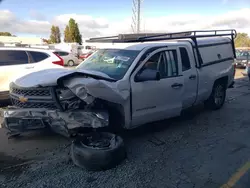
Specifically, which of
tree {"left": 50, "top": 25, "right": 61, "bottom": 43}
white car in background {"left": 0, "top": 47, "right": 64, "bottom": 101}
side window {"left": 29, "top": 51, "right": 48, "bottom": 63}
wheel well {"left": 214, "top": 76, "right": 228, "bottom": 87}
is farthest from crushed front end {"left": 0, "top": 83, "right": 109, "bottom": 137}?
tree {"left": 50, "top": 25, "right": 61, "bottom": 43}

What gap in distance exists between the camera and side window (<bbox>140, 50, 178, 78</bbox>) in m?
4.86

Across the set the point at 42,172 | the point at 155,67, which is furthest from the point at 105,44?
the point at 42,172

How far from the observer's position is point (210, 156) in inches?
168

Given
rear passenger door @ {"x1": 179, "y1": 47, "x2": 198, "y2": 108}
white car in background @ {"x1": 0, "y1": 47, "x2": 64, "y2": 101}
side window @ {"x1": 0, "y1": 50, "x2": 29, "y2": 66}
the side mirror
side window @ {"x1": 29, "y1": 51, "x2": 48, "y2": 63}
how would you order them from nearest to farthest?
the side mirror
rear passenger door @ {"x1": 179, "y1": 47, "x2": 198, "y2": 108}
white car in background @ {"x1": 0, "y1": 47, "x2": 64, "y2": 101}
side window @ {"x1": 0, "y1": 50, "x2": 29, "y2": 66}
side window @ {"x1": 29, "y1": 51, "x2": 48, "y2": 63}

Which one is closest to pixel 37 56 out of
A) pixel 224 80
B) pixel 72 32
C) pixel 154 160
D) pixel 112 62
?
pixel 112 62

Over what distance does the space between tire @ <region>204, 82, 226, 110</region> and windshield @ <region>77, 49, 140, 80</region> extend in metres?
3.17

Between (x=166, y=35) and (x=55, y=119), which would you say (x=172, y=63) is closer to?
(x=166, y=35)

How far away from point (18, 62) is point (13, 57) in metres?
0.19

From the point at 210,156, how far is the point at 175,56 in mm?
2139

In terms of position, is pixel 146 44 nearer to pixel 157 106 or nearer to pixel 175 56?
pixel 175 56

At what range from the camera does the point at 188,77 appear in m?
5.49

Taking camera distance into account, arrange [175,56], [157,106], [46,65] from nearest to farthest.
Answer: [157,106] → [175,56] → [46,65]

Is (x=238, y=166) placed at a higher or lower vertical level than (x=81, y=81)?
lower

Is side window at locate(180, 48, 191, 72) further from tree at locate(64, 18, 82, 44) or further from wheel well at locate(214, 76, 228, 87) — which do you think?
tree at locate(64, 18, 82, 44)
